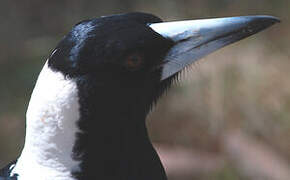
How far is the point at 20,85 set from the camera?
392cm

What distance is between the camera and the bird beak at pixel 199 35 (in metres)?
1.58

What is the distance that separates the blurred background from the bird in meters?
1.66

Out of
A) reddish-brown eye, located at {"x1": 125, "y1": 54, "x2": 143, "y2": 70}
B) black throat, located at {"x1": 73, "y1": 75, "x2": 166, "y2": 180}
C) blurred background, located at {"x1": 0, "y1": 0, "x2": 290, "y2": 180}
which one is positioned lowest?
blurred background, located at {"x1": 0, "y1": 0, "x2": 290, "y2": 180}

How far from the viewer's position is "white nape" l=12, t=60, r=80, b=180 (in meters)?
1.48

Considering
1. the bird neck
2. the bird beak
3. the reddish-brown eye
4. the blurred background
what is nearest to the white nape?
the bird neck

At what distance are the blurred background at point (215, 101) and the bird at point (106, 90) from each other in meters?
1.66

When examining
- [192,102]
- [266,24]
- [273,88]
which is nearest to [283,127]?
[273,88]

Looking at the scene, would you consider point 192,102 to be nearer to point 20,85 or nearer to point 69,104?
point 20,85

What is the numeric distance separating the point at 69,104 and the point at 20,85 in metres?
2.49

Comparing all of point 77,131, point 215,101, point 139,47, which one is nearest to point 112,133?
point 77,131

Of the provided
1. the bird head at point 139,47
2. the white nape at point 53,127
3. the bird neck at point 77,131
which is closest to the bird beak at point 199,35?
the bird head at point 139,47

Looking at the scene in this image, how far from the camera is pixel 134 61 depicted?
1.50 meters

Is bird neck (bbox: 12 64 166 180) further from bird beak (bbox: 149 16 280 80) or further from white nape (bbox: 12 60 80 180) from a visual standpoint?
bird beak (bbox: 149 16 280 80)

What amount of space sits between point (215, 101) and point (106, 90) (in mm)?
2244
